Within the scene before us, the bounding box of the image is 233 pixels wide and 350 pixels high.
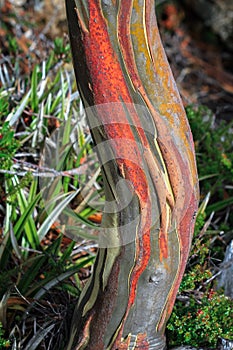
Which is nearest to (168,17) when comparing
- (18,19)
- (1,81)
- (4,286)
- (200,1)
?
(200,1)

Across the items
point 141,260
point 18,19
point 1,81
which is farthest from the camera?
point 18,19

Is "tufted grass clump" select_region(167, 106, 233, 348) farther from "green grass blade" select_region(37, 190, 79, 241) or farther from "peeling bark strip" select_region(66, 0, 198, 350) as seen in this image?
"green grass blade" select_region(37, 190, 79, 241)

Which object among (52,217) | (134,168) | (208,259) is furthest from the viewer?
(52,217)

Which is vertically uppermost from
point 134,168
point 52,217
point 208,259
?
point 134,168

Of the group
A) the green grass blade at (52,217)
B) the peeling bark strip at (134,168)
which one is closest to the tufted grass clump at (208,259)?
the peeling bark strip at (134,168)

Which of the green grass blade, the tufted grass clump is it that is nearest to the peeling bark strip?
the tufted grass clump

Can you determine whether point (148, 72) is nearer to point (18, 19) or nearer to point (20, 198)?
point (20, 198)

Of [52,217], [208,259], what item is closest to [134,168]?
[208,259]

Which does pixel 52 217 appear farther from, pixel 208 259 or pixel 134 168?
pixel 134 168

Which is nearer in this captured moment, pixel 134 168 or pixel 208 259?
pixel 134 168
